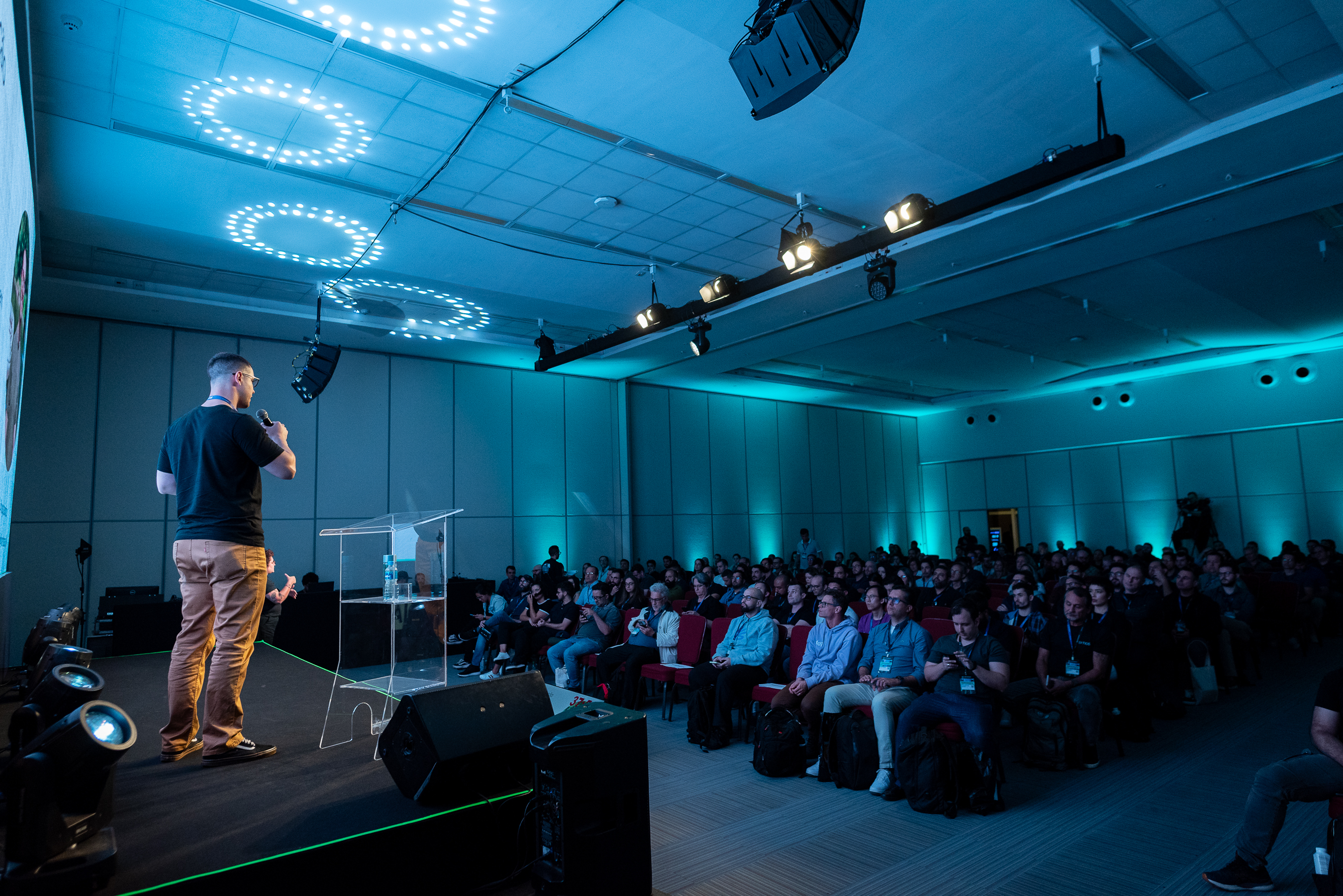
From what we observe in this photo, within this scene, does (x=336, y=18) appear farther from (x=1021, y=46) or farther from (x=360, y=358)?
(x=360, y=358)

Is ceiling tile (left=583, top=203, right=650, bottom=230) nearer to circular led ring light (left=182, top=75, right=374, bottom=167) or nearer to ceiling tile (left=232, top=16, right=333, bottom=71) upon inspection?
circular led ring light (left=182, top=75, right=374, bottom=167)

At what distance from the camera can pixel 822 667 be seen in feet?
17.3

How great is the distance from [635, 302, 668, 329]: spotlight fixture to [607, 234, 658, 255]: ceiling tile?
69 centimetres

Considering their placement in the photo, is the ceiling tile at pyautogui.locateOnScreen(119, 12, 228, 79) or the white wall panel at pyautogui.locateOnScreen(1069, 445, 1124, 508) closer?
the ceiling tile at pyautogui.locateOnScreen(119, 12, 228, 79)

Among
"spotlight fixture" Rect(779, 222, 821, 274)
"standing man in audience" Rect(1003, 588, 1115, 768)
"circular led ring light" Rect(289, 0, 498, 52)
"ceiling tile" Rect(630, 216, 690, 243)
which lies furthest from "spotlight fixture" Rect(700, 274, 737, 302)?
"standing man in audience" Rect(1003, 588, 1115, 768)

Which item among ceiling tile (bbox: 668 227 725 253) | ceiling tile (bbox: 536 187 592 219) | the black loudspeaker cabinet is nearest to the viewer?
the black loudspeaker cabinet

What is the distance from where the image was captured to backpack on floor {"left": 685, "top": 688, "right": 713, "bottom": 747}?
5676mm

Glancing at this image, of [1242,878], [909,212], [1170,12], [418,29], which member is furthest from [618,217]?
[1242,878]

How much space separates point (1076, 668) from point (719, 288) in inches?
186

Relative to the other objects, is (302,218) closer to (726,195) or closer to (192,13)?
(192,13)

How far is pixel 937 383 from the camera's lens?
1585 centimetres

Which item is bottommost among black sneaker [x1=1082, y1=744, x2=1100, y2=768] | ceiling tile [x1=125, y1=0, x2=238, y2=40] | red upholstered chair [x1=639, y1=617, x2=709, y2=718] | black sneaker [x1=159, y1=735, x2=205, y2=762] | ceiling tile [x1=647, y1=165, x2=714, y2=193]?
black sneaker [x1=1082, y1=744, x2=1100, y2=768]

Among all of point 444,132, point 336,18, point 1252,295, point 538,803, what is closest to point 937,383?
point 1252,295

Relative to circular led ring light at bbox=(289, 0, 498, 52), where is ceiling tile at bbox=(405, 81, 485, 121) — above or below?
below
